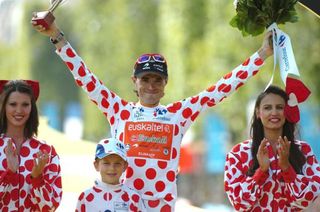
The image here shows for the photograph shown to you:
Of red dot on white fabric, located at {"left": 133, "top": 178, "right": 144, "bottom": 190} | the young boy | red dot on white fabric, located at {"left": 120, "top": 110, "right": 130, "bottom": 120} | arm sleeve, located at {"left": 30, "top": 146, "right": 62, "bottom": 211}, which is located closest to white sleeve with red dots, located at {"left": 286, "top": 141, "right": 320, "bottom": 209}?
red dot on white fabric, located at {"left": 133, "top": 178, "right": 144, "bottom": 190}

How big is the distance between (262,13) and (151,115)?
1.09 m

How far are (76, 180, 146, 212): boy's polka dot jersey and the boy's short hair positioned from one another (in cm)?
20

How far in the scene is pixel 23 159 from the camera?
7723 millimetres

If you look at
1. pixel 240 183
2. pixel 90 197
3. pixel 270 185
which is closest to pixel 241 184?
pixel 240 183

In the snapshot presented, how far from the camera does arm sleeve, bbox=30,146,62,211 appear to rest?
763 centimetres

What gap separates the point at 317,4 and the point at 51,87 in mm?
27310

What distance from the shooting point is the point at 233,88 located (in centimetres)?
810

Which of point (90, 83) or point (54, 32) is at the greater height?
point (54, 32)

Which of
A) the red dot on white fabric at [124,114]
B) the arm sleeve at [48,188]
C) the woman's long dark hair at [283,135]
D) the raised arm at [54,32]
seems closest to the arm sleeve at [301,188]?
the woman's long dark hair at [283,135]

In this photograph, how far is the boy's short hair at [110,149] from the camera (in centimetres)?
753

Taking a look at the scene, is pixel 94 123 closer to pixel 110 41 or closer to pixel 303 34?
pixel 110 41

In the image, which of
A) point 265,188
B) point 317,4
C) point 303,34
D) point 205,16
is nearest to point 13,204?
point 265,188

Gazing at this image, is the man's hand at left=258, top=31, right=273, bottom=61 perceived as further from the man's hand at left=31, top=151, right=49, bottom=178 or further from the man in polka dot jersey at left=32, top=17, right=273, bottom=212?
the man's hand at left=31, top=151, right=49, bottom=178

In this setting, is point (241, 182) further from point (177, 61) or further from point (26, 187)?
point (177, 61)
